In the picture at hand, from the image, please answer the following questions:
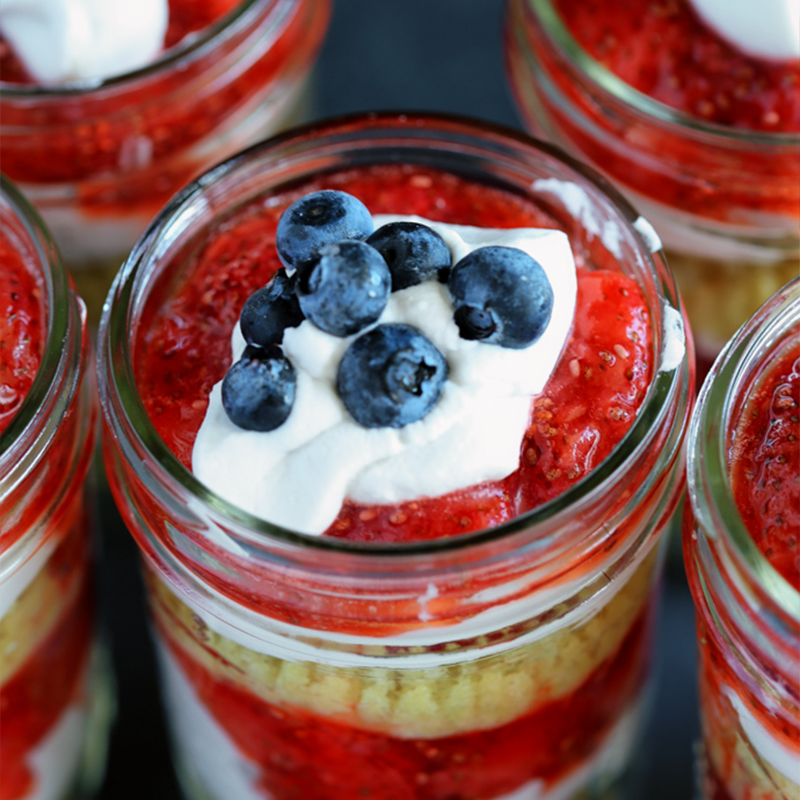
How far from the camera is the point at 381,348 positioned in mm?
928

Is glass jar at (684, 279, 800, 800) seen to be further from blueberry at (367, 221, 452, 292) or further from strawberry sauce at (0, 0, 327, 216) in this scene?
strawberry sauce at (0, 0, 327, 216)

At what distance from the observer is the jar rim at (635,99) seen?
4.08 feet

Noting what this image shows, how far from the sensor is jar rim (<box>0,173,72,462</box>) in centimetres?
101

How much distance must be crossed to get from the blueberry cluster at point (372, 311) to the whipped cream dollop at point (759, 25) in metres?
0.50

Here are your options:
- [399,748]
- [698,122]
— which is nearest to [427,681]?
[399,748]

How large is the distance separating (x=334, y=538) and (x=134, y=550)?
2.50 feet

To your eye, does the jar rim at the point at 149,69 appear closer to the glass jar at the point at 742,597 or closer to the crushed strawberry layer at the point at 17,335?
the crushed strawberry layer at the point at 17,335

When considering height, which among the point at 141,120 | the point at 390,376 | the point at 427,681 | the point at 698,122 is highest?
the point at 141,120

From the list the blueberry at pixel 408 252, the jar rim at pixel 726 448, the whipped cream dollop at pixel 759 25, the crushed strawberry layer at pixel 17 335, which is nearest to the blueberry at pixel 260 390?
the blueberry at pixel 408 252

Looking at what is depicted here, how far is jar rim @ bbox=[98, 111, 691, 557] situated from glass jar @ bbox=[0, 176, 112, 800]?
0.17 feet

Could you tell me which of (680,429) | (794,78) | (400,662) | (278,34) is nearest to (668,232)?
(794,78)

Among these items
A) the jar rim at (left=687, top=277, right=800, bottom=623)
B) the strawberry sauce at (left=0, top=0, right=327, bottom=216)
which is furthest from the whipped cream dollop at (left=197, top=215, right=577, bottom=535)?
the strawberry sauce at (left=0, top=0, right=327, bottom=216)

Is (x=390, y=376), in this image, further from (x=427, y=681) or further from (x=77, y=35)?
(x=77, y=35)

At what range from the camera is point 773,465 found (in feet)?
3.20
